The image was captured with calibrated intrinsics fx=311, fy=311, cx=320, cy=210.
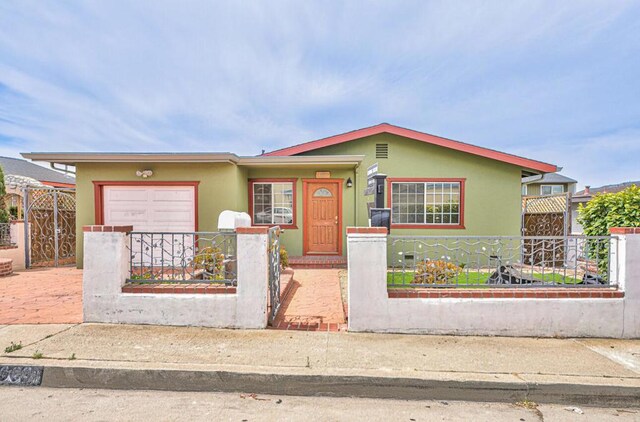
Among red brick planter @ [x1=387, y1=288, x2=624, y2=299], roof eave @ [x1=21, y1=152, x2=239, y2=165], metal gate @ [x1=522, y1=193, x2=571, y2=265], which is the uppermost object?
roof eave @ [x1=21, y1=152, x2=239, y2=165]

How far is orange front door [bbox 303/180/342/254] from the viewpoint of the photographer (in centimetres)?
957

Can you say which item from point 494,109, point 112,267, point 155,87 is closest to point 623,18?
point 494,109

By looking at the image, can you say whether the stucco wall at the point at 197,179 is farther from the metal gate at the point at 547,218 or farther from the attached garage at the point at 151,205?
the metal gate at the point at 547,218

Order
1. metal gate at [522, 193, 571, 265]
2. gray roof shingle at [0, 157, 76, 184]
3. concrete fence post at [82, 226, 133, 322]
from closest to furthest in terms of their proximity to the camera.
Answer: concrete fence post at [82, 226, 133, 322]
metal gate at [522, 193, 571, 265]
gray roof shingle at [0, 157, 76, 184]

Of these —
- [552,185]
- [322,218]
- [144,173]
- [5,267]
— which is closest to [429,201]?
[322,218]

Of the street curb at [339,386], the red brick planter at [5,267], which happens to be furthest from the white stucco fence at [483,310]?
the red brick planter at [5,267]

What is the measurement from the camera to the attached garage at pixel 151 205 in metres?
8.43

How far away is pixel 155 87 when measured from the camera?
36.3ft

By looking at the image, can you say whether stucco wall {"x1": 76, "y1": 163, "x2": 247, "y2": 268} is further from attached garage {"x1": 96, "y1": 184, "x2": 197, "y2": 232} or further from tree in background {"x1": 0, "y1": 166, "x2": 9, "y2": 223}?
tree in background {"x1": 0, "y1": 166, "x2": 9, "y2": 223}

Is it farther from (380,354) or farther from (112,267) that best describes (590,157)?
(112,267)

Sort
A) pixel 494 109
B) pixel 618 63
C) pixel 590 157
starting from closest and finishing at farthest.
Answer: pixel 618 63 → pixel 494 109 → pixel 590 157

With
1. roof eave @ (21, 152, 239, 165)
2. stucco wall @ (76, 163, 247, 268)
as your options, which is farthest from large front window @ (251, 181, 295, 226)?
roof eave @ (21, 152, 239, 165)

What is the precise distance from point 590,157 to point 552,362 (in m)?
25.6

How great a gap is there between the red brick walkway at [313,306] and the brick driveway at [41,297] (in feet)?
9.92
